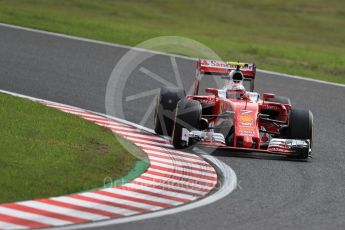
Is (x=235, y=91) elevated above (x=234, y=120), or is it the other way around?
(x=235, y=91)

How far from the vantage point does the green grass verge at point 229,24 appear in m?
26.3

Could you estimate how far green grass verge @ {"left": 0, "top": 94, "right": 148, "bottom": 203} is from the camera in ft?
37.0

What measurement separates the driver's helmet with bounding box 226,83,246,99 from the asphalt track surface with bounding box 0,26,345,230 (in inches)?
50.7

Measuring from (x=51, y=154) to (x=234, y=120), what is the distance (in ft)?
11.0

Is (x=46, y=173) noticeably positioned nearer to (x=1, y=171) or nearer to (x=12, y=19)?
(x=1, y=171)

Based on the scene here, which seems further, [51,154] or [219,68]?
[219,68]

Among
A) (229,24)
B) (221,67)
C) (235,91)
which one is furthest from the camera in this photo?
(229,24)

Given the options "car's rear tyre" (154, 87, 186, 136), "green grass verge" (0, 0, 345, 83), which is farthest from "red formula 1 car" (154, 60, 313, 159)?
"green grass verge" (0, 0, 345, 83)

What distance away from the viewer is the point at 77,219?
1030 centimetres

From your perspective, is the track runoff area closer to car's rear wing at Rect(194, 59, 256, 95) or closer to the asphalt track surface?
the asphalt track surface

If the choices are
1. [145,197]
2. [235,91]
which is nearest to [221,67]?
[235,91]

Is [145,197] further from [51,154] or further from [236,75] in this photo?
[236,75]

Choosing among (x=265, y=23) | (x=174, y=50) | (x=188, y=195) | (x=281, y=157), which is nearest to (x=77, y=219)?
(x=188, y=195)

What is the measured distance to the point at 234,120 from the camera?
591 inches
